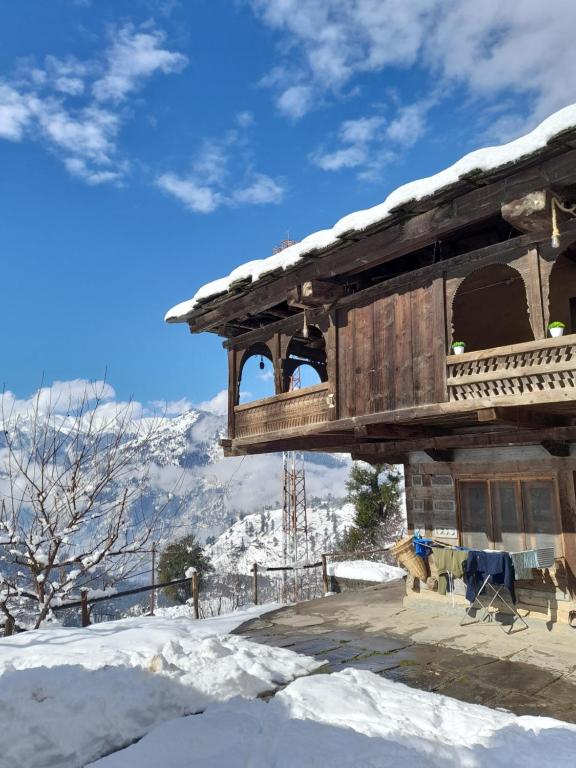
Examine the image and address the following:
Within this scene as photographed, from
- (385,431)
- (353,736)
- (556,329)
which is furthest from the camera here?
(385,431)

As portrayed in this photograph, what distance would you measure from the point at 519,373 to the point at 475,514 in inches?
170

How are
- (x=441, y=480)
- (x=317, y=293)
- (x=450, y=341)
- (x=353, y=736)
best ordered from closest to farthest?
1. (x=353, y=736)
2. (x=450, y=341)
3. (x=317, y=293)
4. (x=441, y=480)

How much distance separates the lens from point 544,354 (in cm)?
788

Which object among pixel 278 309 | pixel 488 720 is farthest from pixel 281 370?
pixel 488 720

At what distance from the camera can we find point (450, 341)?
9086 mm

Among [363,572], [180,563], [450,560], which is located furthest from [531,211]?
[180,563]

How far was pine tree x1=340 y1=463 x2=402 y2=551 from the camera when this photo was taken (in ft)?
99.9

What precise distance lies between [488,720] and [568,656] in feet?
11.6

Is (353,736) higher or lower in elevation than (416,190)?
lower

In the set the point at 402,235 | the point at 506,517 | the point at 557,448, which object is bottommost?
the point at 506,517

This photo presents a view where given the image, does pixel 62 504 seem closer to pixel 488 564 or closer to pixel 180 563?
pixel 488 564

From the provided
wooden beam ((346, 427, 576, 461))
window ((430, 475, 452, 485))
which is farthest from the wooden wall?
window ((430, 475, 452, 485))

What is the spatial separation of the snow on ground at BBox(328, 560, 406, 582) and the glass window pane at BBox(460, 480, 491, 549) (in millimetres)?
5962

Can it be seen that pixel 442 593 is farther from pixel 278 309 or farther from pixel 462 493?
pixel 278 309
